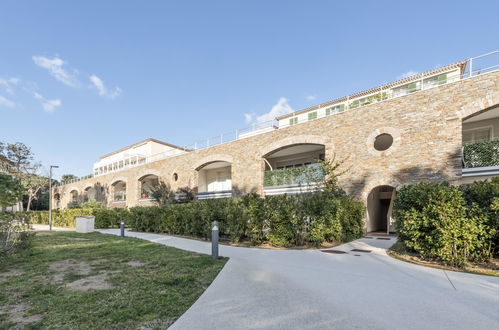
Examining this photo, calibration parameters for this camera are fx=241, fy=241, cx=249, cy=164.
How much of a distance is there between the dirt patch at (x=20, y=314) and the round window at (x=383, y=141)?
13.6 meters

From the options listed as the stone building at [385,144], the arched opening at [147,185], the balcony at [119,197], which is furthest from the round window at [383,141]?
the balcony at [119,197]

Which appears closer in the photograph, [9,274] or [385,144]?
[9,274]

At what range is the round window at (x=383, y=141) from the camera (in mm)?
12508

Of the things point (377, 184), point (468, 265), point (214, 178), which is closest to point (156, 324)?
point (468, 265)

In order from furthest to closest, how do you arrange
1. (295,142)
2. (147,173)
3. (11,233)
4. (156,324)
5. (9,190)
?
(147,173)
(295,142)
(11,233)
(9,190)
(156,324)

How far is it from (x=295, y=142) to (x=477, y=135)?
9.39 m

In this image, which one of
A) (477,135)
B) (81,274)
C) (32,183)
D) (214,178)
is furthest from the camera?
(32,183)

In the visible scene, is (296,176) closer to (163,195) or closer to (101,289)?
(101,289)

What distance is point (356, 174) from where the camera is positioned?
41.0 feet

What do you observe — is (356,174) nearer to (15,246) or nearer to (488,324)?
(488,324)

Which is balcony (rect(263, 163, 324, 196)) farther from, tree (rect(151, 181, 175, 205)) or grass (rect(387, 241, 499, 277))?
tree (rect(151, 181, 175, 205))

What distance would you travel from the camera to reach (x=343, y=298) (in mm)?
3592

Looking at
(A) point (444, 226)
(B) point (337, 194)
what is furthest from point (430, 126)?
(A) point (444, 226)

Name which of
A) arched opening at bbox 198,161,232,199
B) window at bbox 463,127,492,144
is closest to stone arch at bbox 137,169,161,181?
arched opening at bbox 198,161,232,199
